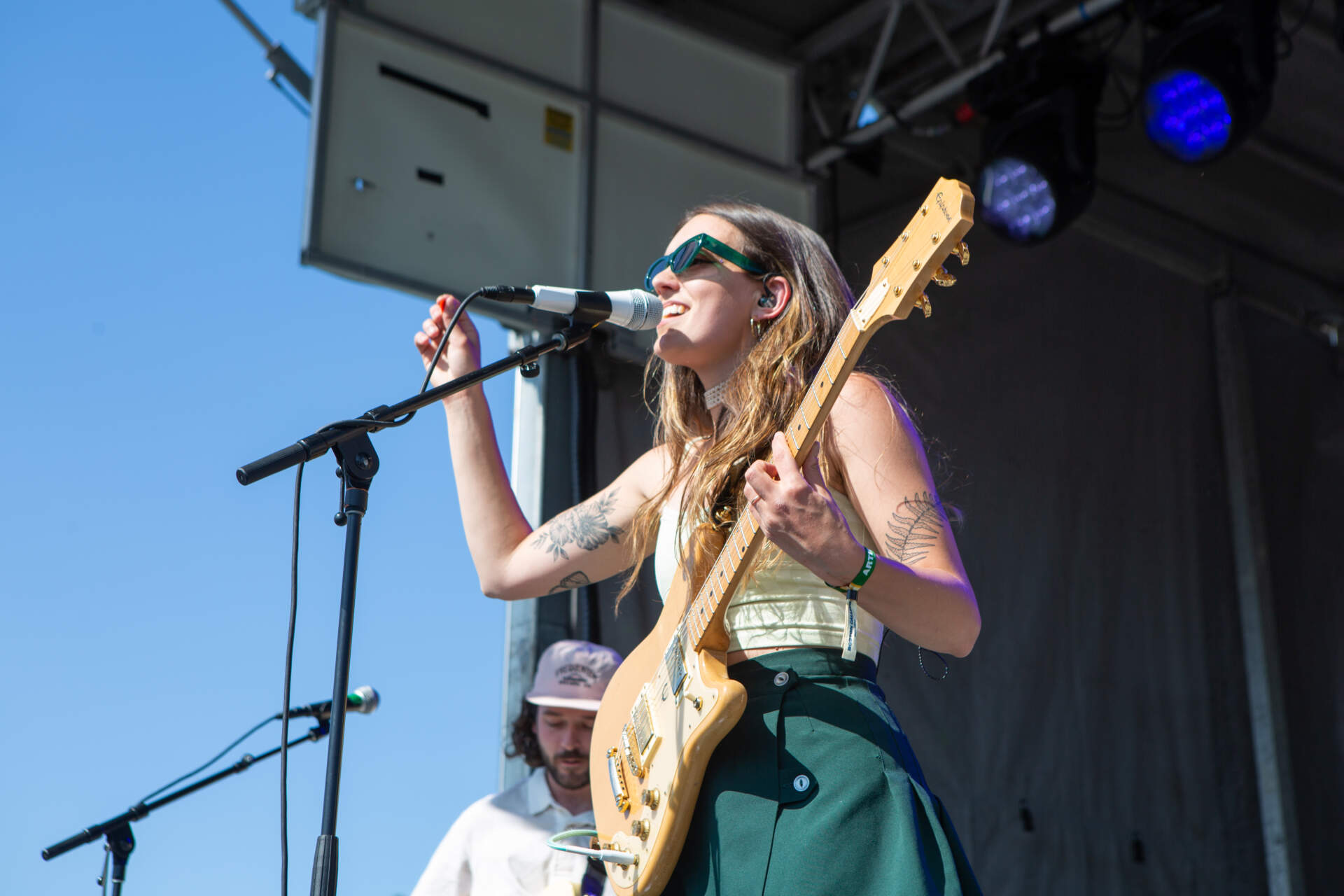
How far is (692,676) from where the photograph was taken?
5.32 feet

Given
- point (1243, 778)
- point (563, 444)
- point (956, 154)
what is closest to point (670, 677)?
point (563, 444)

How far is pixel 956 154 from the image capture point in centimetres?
596

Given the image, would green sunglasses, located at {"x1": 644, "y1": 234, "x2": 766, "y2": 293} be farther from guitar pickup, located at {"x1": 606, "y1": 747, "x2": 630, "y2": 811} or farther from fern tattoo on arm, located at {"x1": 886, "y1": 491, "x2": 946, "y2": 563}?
guitar pickup, located at {"x1": 606, "y1": 747, "x2": 630, "y2": 811}

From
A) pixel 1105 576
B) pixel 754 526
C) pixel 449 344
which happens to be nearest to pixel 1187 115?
pixel 1105 576

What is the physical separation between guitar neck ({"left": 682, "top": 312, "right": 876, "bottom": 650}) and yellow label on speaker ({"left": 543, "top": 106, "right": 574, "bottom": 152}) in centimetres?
343

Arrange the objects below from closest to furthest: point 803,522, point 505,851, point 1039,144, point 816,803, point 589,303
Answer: point 803,522, point 816,803, point 589,303, point 505,851, point 1039,144

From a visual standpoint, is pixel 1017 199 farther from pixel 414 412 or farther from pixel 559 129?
pixel 414 412

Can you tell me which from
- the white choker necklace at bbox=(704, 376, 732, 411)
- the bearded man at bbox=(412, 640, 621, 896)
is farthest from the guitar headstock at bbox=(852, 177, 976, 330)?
the bearded man at bbox=(412, 640, 621, 896)

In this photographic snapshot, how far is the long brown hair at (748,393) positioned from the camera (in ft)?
5.65

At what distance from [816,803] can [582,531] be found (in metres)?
0.76

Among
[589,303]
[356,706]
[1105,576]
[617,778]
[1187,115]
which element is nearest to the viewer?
[617,778]

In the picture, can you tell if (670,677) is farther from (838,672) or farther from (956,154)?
(956,154)

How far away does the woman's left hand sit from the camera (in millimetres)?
1403

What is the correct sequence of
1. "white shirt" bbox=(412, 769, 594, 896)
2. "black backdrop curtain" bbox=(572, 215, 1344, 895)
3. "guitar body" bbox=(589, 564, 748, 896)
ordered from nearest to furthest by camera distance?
1. "guitar body" bbox=(589, 564, 748, 896)
2. "white shirt" bbox=(412, 769, 594, 896)
3. "black backdrop curtain" bbox=(572, 215, 1344, 895)
